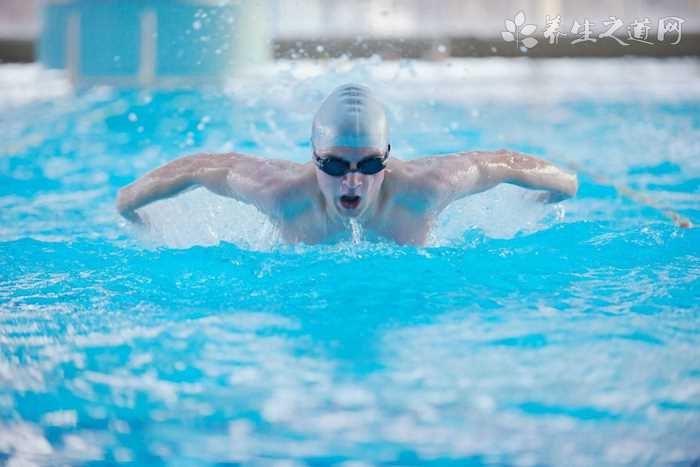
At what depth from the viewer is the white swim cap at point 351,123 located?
2.99m

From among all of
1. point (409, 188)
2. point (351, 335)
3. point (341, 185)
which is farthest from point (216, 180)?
point (351, 335)

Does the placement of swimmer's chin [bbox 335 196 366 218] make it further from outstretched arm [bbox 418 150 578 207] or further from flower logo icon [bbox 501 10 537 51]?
flower logo icon [bbox 501 10 537 51]

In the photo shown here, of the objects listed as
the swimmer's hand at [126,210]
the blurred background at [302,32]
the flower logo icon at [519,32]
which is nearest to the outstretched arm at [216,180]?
the swimmer's hand at [126,210]

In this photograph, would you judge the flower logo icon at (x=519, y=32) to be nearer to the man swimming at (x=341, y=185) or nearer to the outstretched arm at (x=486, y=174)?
the outstretched arm at (x=486, y=174)

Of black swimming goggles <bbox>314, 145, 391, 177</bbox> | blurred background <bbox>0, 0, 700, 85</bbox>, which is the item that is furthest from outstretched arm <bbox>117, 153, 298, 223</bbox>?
blurred background <bbox>0, 0, 700, 85</bbox>

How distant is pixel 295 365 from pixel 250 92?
6130 millimetres

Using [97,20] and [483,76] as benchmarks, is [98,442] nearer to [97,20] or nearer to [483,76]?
[97,20]

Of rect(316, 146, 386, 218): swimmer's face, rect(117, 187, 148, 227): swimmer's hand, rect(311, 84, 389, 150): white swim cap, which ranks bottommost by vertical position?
rect(117, 187, 148, 227): swimmer's hand

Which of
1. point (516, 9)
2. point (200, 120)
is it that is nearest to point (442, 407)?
point (200, 120)

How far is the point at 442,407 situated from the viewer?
92.7 inches

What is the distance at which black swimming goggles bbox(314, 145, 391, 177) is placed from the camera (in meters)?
3.01

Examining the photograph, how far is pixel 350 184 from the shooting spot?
3.03 metres

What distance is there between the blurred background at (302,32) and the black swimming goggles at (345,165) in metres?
6.00

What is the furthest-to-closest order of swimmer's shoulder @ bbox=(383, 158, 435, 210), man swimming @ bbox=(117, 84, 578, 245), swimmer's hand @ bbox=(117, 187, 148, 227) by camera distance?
1. swimmer's hand @ bbox=(117, 187, 148, 227)
2. swimmer's shoulder @ bbox=(383, 158, 435, 210)
3. man swimming @ bbox=(117, 84, 578, 245)
